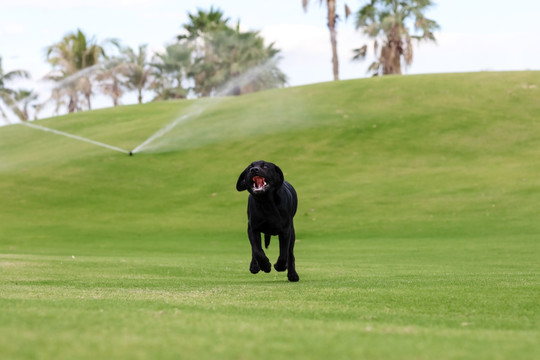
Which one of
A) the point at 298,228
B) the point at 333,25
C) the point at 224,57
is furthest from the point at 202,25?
the point at 298,228

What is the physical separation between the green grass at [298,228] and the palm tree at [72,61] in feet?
79.2

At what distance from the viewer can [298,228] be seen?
105ft

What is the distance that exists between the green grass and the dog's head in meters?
1.42

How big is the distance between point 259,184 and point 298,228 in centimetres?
2158

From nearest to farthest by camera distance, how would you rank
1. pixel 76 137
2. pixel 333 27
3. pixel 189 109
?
pixel 76 137, pixel 189 109, pixel 333 27

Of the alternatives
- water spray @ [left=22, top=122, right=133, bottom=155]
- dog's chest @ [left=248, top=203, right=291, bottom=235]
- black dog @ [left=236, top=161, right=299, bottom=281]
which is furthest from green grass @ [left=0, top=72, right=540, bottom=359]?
dog's chest @ [left=248, top=203, right=291, bottom=235]

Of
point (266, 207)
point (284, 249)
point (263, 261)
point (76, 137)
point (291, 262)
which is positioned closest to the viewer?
point (263, 261)

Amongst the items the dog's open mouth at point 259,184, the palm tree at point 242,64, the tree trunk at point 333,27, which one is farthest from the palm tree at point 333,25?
the dog's open mouth at point 259,184

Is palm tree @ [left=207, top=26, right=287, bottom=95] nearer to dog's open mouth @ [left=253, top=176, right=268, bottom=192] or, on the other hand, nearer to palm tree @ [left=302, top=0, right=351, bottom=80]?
palm tree @ [left=302, top=0, right=351, bottom=80]

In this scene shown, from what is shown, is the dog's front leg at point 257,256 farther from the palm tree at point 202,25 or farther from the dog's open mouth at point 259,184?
the palm tree at point 202,25

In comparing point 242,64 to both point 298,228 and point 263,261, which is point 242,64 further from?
point 263,261

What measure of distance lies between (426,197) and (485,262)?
51.8 feet

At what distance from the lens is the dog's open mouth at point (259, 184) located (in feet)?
34.2

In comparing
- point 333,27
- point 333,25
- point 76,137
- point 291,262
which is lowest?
point 291,262
